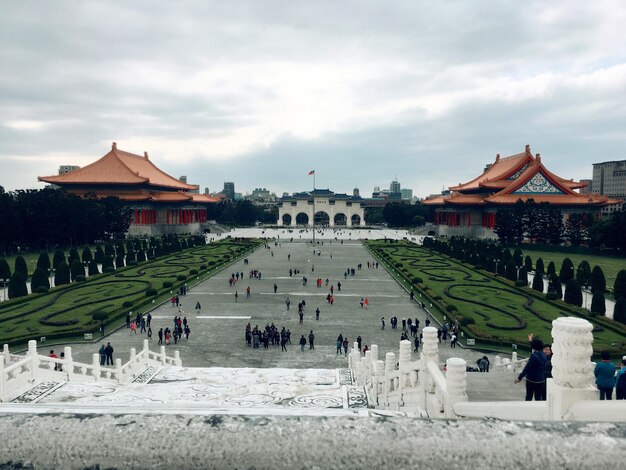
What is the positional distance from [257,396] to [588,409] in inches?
372

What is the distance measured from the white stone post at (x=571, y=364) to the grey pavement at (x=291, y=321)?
3.09 metres

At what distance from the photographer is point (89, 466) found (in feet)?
8.18

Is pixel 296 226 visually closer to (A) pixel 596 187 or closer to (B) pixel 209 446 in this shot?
(A) pixel 596 187

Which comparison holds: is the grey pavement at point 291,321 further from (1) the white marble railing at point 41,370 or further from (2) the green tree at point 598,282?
(2) the green tree at point 598,282

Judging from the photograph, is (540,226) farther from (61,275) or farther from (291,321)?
(61,275)

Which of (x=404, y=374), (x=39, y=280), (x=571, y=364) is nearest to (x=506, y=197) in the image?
(x=39, y=280)

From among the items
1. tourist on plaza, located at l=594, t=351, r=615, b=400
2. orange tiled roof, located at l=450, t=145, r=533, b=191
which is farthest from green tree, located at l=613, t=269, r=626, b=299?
orange tiled roof, located at l=450, t=145, r=533, b=191

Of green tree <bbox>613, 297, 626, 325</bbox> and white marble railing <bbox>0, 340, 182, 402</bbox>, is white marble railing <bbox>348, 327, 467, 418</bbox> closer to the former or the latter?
white marble railing <bbox>0, 340, 182, 402</bbox>

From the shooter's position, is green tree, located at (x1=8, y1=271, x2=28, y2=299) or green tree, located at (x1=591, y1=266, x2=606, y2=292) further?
green tree, located at (x1=591, y1=266, x2=606, y2=292)

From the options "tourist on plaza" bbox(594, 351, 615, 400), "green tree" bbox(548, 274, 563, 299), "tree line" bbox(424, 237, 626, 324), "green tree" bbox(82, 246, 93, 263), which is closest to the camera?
"tourist on plaza" bbox(594, 351, 615, 400)

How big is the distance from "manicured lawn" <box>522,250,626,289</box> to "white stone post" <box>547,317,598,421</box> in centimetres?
3729

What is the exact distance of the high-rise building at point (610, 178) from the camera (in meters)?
163

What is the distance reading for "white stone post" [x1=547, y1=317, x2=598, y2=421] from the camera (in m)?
5.48

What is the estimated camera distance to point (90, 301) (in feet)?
103
